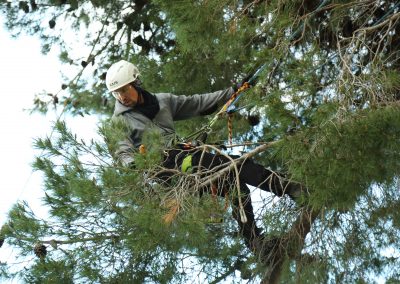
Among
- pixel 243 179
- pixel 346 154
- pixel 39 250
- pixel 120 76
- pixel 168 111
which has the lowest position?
pixel 346 154

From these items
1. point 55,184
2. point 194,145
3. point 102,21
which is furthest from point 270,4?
point 102,21

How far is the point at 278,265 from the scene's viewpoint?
16.3 feet

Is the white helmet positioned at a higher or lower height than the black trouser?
higher

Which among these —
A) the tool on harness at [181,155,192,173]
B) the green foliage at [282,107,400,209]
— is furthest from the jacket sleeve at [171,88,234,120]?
the green foliage at [282,107,400,209]

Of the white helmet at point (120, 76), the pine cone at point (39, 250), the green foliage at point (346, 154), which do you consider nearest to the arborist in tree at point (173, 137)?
the white helmet at point (120, 76)

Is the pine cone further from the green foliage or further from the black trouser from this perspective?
the green foliage

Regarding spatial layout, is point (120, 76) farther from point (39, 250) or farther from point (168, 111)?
point (39, 250)

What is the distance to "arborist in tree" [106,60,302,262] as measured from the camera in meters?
4.68

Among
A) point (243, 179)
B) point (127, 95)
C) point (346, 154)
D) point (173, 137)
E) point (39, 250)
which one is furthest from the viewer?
point (127, 95)

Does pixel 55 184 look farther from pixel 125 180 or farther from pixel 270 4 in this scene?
pixel 270 4

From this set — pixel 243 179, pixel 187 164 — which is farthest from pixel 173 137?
pixel 243 179

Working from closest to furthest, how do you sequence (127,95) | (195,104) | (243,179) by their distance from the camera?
(243,179)
(127,95)
(195,104)

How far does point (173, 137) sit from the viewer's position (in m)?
4.67

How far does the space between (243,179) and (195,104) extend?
2.31ft
